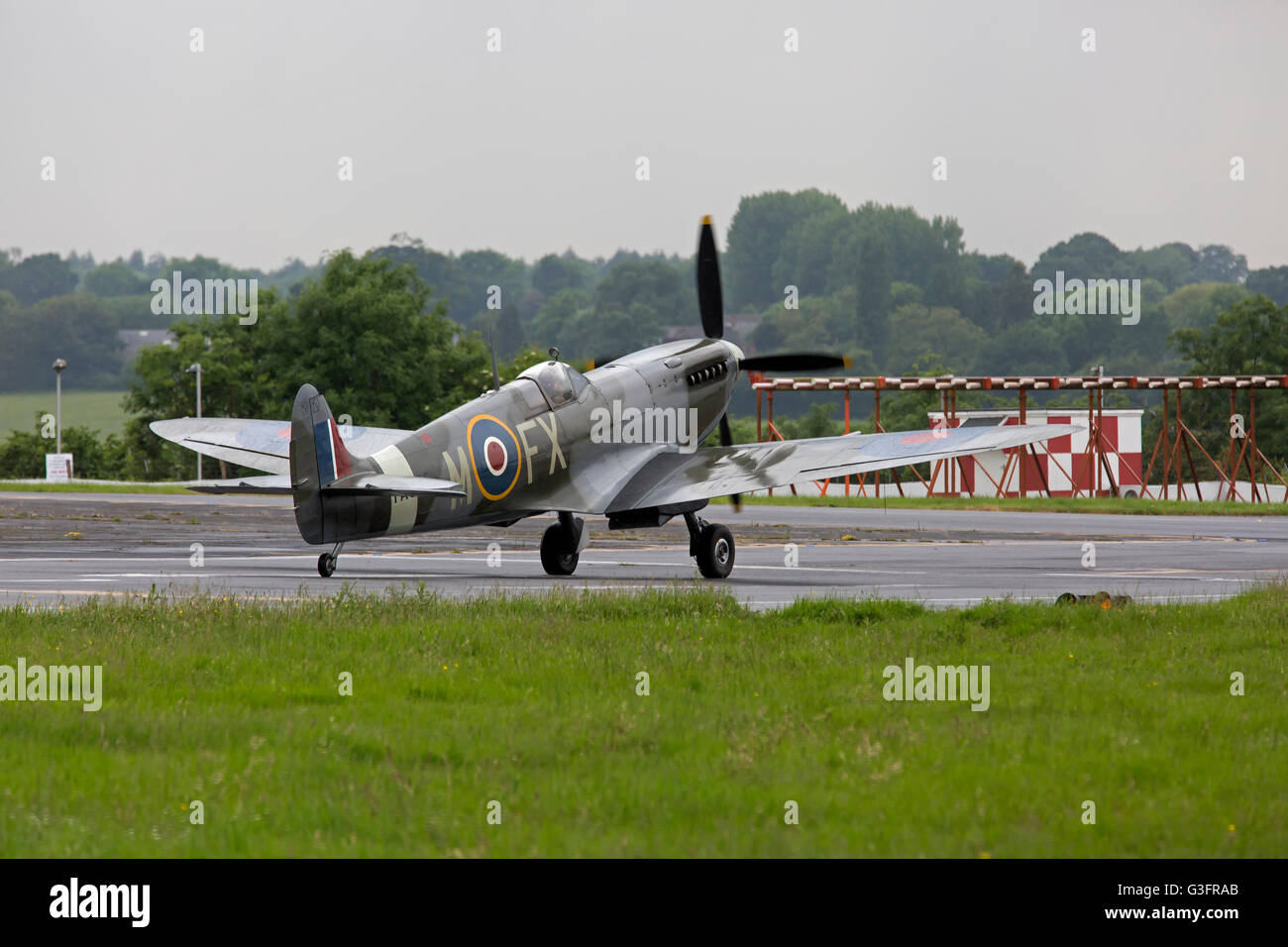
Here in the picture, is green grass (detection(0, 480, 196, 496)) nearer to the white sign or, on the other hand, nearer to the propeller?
the white sign

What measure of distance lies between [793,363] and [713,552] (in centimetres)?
498

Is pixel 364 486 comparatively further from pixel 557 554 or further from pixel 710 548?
pixel 710 548

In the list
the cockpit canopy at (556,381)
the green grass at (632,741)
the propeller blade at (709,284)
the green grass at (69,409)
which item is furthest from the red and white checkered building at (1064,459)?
the green grass at (69,409)

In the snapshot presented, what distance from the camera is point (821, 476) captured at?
21250 millimetres

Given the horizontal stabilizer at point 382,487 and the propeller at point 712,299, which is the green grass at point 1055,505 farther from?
the horizontal stabilizer at point 382,487

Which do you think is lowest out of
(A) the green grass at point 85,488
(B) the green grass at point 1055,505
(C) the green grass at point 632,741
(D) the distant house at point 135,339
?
(B) the green grass at point 1055,505

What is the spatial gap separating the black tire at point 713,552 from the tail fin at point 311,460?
576 centimetres

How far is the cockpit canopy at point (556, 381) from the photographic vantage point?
68.4 feet

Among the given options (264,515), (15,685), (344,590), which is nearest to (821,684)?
(15,685)

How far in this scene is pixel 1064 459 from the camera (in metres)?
67.7

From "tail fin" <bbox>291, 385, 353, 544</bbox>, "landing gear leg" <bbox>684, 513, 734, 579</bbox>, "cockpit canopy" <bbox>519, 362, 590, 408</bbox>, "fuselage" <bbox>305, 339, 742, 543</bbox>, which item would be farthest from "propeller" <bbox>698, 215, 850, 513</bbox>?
"tail fin" <bbox>291, 385, 353, 544</bbox>

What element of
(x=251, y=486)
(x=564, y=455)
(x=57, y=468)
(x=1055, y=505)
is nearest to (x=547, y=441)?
(x=564, y=455)
